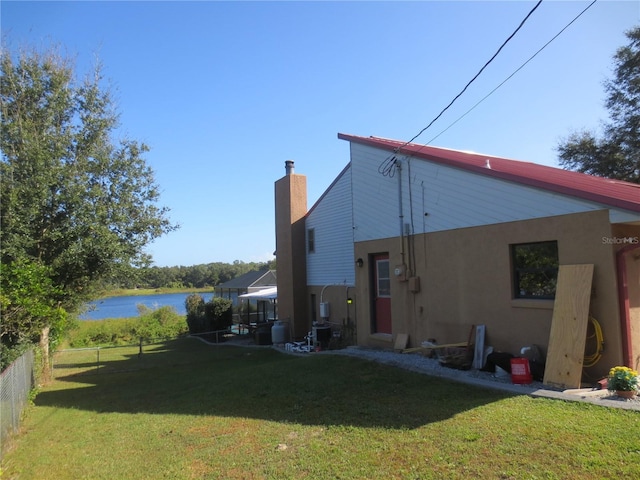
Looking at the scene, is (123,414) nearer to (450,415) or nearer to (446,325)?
(450,415)

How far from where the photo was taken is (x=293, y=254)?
18094 mm

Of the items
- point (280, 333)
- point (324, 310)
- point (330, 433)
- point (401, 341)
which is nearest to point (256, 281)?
point (280, 333)

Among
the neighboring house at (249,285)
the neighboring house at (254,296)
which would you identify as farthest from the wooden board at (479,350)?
the neighboring house at (249,285)

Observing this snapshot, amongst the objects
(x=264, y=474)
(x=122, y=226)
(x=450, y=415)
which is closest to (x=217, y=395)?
(x=264, y=474)

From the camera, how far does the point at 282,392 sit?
26.5 feet

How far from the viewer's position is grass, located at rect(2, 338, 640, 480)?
442 centimetres

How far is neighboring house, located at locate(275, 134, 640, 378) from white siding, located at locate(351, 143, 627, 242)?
0.02m

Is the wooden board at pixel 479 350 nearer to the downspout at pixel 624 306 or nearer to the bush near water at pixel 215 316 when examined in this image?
the downspout at pixel 624 306

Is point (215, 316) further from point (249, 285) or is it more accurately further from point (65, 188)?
point (65, 188)

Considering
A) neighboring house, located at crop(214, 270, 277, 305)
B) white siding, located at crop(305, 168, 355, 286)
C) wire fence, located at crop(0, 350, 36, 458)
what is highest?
white siding, located at crop(305, 168, 355, 286)

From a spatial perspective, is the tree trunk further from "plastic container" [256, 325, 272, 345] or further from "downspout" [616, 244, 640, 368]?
"downspout" [616, 244, 640, 368]

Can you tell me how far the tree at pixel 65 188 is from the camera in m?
11.7

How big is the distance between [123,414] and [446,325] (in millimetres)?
6832

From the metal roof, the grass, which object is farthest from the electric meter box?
the metal roof
